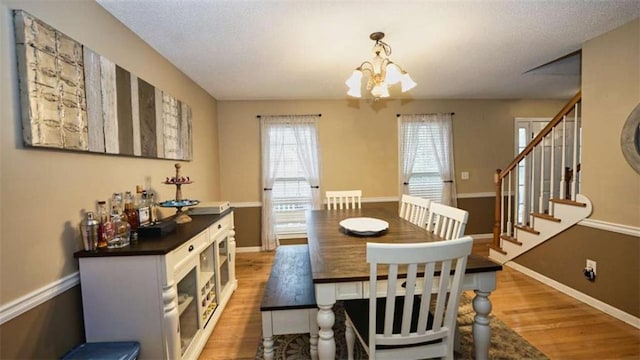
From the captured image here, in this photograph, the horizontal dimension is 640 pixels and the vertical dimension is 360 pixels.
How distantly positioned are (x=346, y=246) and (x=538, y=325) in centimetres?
178

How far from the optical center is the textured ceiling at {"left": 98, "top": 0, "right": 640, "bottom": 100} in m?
1.76

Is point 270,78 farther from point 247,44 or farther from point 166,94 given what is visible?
point 166,94

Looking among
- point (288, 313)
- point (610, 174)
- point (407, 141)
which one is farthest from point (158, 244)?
point (407, 141)

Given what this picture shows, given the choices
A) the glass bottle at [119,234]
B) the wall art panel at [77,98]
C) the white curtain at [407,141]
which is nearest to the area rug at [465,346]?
the glass bottle at [119,234]

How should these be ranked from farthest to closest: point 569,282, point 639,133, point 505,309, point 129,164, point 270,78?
1. point 270,78
2. point 569,282
3. point 505,309
4. point 639,133
5. point 129,164

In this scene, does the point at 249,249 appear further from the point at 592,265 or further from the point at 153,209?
the point at 592,265

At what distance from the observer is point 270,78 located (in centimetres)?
306

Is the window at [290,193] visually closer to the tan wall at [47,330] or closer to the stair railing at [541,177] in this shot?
the stair railing at [541,177]

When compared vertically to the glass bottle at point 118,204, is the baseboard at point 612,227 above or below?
below

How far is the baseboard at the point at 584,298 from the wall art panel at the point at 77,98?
154 inches

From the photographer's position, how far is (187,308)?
71.2 inches

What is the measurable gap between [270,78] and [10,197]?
95.4 inches

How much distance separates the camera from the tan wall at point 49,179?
3.55 feet

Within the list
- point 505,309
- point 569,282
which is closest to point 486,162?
point 569,282
